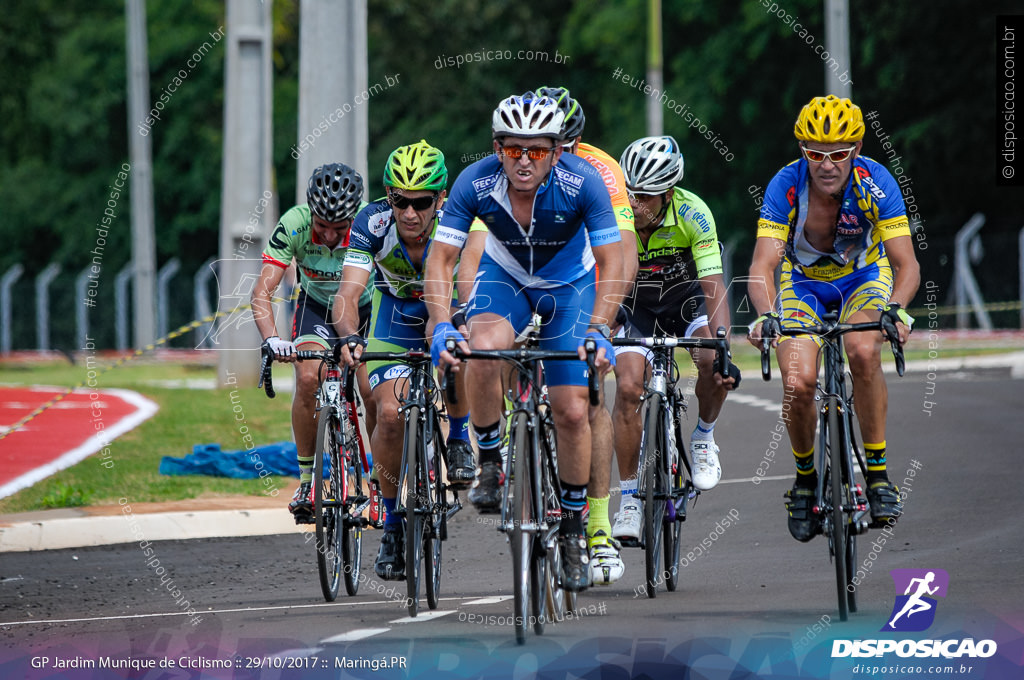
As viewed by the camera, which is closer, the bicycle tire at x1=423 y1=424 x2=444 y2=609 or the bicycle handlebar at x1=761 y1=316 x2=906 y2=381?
the bicycle handlebar at x1=761 y1=316 x2=906 y2=381

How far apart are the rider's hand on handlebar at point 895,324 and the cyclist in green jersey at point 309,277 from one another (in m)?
2.85

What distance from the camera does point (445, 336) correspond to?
6879mm

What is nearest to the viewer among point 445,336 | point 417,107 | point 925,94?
point 445,336

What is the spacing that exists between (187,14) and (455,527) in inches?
1335

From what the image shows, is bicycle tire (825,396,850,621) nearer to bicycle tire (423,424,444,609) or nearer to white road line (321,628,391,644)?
bicycle tire (423,424,444,609)

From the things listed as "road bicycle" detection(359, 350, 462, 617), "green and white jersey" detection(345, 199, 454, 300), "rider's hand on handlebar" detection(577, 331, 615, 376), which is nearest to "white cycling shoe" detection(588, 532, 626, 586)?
"road bicycle" detection(359, 350, 462, 617)

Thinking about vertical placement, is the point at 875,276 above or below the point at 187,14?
below

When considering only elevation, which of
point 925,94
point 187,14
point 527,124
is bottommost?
point 527,124

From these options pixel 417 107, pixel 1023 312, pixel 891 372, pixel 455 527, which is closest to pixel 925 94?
pixel 1023 312

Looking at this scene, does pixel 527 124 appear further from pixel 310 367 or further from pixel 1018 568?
pixel 1018 568

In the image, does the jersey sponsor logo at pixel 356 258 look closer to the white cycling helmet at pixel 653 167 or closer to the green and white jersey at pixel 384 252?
the green and white jersey at pixel 384 252

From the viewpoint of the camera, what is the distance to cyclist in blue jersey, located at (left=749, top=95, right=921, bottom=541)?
775 centimetres

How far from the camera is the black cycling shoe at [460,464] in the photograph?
26.3 feet

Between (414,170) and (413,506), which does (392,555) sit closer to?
(413,506)
